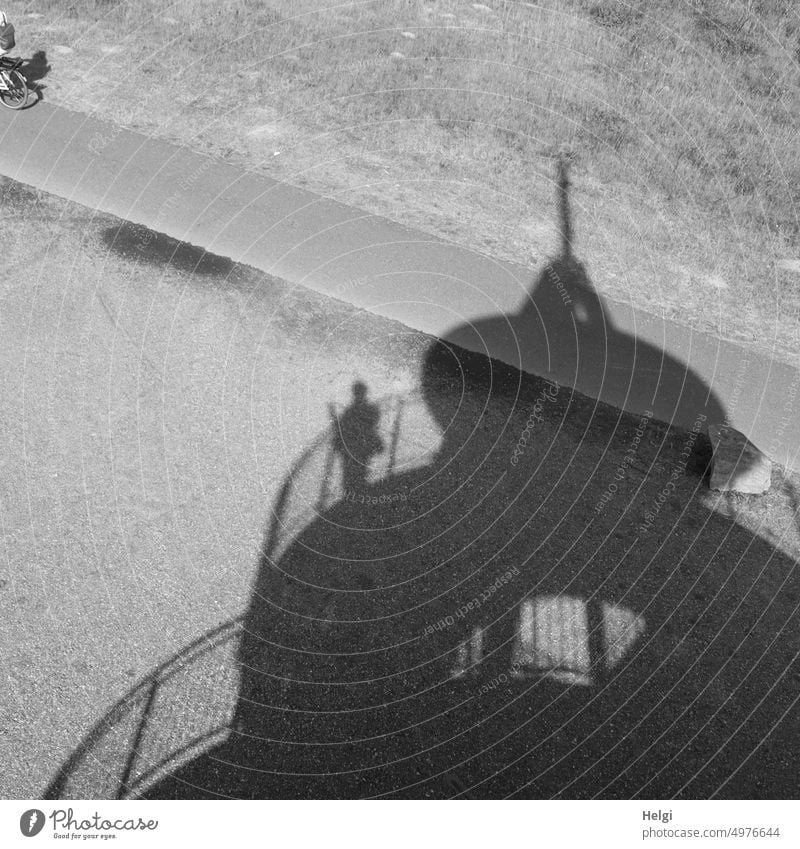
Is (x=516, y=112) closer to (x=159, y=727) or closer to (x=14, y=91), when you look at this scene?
(x=14, y=91)

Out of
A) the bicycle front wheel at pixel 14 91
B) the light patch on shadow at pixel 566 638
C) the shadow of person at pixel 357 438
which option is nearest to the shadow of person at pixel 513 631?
the light patch on shadow at pixel 566 638

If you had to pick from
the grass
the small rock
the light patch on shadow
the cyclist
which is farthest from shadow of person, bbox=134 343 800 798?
the cyclist

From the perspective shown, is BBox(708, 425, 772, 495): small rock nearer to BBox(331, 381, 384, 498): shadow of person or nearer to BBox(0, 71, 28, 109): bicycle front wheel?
BBox(331, 381, 384, 498): shadow of person

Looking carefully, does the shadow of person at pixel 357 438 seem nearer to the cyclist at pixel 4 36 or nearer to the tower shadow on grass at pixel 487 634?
the tower shadow on grass at pixel 487 634

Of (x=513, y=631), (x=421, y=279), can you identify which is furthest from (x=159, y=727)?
(x=421, y=279)

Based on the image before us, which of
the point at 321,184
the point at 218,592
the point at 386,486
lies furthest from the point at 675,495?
the point at 321,184

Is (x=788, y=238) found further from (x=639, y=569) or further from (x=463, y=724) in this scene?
(x=463, y=724)
